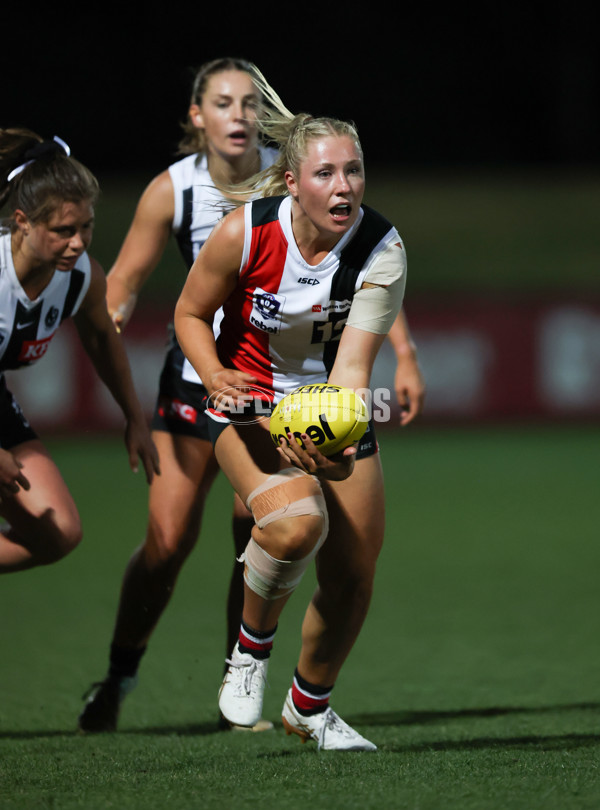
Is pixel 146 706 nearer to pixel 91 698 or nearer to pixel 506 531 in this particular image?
pixel 91 698

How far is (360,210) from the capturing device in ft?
11.9

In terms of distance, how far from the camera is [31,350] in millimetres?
3971

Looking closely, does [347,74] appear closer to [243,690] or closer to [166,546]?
[166,546]

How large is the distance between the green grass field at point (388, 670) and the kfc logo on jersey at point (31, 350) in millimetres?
1310

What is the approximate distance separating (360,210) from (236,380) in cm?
76

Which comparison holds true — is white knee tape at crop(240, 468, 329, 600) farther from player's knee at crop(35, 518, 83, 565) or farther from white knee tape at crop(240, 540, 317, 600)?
player's knee at crop(35, 518, 83, 565)

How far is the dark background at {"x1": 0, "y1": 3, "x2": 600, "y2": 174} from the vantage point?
2081 centimetres

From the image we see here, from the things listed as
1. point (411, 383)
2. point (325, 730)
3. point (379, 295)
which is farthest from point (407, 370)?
point (325, 730)

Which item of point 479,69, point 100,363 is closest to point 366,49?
point 479,69

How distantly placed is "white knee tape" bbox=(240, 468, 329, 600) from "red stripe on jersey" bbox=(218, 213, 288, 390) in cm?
44

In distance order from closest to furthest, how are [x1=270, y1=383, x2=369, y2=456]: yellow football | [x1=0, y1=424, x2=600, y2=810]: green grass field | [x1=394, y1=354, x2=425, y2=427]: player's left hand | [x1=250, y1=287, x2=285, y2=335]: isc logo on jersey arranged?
[x1=0, y1=424, x2=600, y2=810]: green grass field < [x1=270, y1=383, x2=369, y2=456]: yellow football < [x1=250, y1=287, x2=285, y2=335]: isc logo on jersey < [x1=394, y1=354, x2=425, y2=427]: player's left hand

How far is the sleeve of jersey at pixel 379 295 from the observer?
3.52m

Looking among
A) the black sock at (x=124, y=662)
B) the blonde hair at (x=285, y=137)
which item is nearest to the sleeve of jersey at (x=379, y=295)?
the blonde hair at (x=285, y=137)

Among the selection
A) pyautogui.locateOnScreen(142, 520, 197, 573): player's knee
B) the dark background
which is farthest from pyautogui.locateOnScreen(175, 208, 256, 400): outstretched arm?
the dark background
